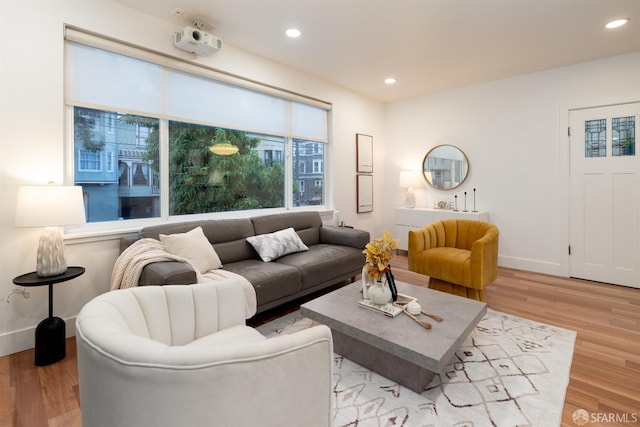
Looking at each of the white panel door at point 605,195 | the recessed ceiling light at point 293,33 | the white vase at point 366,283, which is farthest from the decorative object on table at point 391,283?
the white panel door at point 605,195

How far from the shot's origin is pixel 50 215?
2.04m

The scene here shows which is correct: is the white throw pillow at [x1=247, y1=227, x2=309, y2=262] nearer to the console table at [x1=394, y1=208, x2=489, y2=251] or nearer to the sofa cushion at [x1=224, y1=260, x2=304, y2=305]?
the sofa cushion at [x1=224, y1=260, x2=304, y2=305]

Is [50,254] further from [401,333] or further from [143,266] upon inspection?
[401,333]

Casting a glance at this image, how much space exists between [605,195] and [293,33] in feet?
13.2

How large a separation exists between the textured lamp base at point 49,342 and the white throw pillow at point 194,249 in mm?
847

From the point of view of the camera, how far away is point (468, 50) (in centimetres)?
346

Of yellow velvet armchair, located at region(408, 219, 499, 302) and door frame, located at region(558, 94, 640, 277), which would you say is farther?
door frame, located at region(558, 94, 640, 277)

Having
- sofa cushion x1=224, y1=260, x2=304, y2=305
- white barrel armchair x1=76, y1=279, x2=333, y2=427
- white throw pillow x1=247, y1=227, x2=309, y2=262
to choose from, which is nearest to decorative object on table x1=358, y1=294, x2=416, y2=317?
sofa cushion x1=224, y1=260, x2=304, y2=305

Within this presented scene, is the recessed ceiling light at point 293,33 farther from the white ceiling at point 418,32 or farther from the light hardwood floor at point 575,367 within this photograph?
the light hardwood floor at point 575,367

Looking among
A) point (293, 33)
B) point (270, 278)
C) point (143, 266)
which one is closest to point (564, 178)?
point (293, 33)

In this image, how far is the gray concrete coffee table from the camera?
1.61 m

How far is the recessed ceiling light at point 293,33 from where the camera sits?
3.03 metres

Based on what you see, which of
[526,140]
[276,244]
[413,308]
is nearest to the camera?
[413,308]

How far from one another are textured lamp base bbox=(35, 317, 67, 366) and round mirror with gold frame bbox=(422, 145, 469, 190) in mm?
4802
